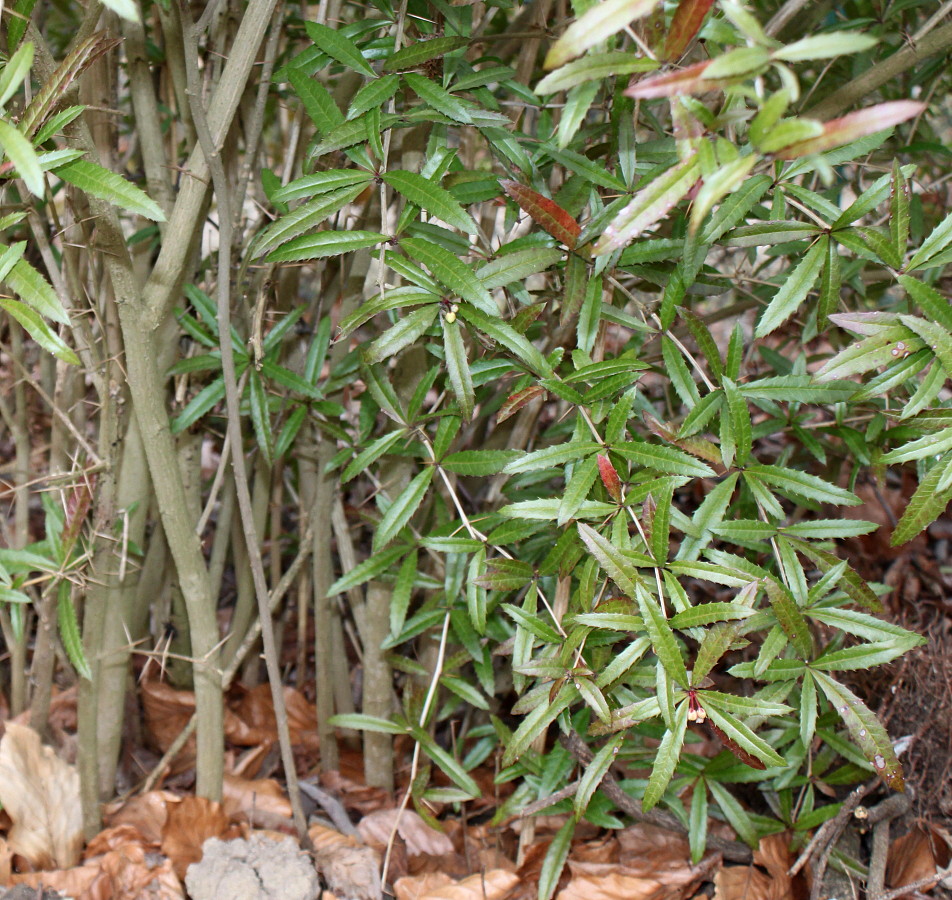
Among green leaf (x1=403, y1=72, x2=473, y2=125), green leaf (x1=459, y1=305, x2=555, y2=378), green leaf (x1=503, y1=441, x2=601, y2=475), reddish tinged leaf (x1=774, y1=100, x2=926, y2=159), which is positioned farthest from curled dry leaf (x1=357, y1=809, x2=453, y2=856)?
reddish tinged leaf (x1=774, y1=100, x2=926, y2=159)

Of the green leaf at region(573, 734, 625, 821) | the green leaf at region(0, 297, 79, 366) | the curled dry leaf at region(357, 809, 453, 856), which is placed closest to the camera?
the green leaf at region(0, 297, 79, 366)

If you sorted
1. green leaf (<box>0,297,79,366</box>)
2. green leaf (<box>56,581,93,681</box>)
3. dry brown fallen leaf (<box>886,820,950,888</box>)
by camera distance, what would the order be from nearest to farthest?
green leaf (<box>0,297,79,366</box>)
green leaf (<box>56,581,93,681</box>)
dry brown fallen leaf (<box>886,820,950,888</box>)

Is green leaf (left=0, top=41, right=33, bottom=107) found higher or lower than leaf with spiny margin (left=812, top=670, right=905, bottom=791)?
higher

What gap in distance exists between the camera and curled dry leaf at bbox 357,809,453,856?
1.53 metres

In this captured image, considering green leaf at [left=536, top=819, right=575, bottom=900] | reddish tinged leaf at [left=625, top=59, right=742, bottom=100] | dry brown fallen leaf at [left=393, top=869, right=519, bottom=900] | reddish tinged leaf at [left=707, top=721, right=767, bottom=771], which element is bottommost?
dry brown fallen leaf at [left=393, top=869, right=519, bottom=900]

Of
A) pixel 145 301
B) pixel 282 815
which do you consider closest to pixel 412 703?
pixel 282 815

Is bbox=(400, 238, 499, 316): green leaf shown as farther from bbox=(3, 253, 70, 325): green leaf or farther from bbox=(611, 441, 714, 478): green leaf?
bbox=(3, 253, 70, 325): green leaf

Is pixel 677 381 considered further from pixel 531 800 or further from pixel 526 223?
pixel 531 800

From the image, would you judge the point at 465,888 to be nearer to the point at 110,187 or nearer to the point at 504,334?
the point at 504,334

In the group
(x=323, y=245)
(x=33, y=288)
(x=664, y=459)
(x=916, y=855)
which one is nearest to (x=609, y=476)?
(x=664, y=459)

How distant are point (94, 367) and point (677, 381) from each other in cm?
86

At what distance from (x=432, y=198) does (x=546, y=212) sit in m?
0.14

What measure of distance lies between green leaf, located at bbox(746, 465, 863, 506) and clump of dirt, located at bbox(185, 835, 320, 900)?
945 millimetres

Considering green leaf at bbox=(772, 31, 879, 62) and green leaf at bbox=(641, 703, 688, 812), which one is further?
green leaf at bbox=(641, 703, 688, 812)
